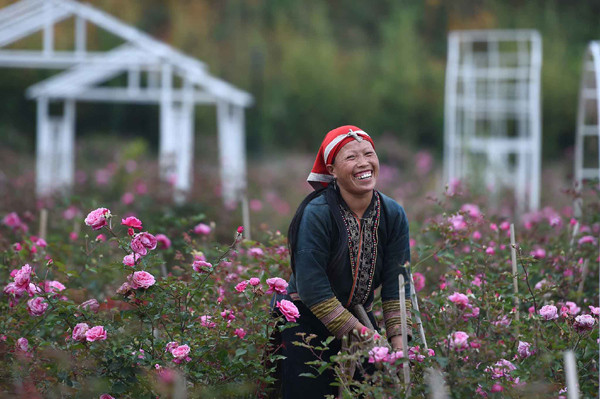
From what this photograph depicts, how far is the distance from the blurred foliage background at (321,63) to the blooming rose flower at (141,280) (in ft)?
43.0

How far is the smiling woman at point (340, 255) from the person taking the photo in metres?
2.44

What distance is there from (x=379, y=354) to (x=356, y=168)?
0.63 m

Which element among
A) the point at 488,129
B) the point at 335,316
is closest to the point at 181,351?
the point at 335,316

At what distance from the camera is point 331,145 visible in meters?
2.56

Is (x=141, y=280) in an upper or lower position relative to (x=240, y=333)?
upper

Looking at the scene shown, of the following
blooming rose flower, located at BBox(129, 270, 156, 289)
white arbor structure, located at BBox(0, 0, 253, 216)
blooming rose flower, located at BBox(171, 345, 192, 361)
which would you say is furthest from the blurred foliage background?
blooming rose flower, located at BBox(171, 345, 192, 361)

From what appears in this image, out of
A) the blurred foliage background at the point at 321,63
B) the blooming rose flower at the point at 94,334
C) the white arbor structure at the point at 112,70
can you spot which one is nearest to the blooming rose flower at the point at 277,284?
the blooming rose flower at the point at 94,334

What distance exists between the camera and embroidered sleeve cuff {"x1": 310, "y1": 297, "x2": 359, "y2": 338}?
2418mm

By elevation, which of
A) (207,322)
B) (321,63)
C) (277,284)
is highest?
(321,63)

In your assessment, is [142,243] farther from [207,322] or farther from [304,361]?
[304,361]

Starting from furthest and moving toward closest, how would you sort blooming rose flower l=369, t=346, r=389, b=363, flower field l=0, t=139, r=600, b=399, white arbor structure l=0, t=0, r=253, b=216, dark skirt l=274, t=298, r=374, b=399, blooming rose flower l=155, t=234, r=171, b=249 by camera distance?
white arbor structure l=0, t=0, r=253, b=216
blooming rose flower l=155, t=234, r=171, b=249
dark skirt l=274, t=298, r=374, b=399
flower field l=0, t=139, r=600, b=399
blooming rose flower l=369, t=346, r=389, b=363

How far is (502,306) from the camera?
2.68 metres

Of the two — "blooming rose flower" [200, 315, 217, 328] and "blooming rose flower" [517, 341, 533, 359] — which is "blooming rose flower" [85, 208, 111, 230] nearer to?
"blooming rose flower" [200, 315, 217, 328]

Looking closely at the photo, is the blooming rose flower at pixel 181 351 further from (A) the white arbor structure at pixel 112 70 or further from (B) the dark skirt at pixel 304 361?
(A) the white arbor structure at pixel 112 70
